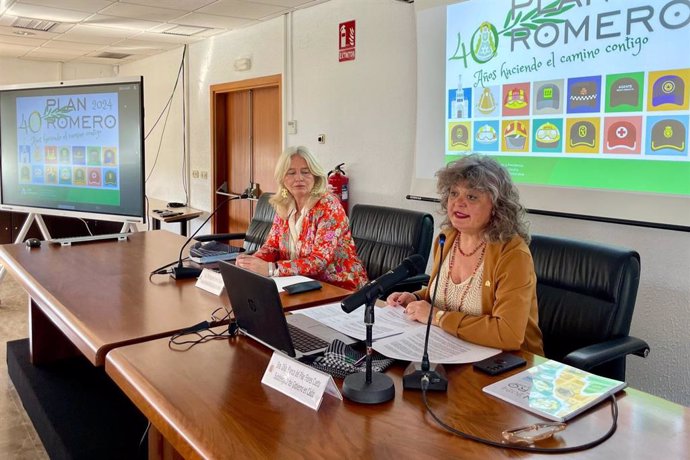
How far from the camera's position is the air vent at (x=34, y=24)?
5.02 metres

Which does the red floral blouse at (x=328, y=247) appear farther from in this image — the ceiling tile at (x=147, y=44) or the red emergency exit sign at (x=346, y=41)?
the ceiling tile at (x=147, y=44)

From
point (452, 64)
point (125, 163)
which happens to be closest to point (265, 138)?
point (125, 163)

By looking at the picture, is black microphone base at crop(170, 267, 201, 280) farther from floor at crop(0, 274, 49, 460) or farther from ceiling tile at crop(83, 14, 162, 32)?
ceiling tile at crop(83, 14, 162, 32)

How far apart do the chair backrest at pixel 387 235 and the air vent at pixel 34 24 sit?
372 centimetres

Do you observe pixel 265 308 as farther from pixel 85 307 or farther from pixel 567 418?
pixel 85 307

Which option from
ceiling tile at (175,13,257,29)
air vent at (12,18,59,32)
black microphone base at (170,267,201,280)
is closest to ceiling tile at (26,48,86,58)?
air vent at (12,18,59,32)

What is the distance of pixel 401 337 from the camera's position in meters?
1.52

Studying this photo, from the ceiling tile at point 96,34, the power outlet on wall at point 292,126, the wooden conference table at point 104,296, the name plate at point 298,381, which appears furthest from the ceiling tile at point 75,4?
the name plate at point 298,381

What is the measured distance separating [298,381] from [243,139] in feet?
14.8

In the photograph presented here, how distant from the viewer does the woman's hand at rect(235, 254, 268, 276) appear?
2305 mm

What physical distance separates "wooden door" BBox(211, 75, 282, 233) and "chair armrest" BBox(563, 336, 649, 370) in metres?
3.56

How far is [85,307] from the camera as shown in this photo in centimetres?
184

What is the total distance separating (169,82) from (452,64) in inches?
169

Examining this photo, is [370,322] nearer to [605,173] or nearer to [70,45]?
[605,173]
